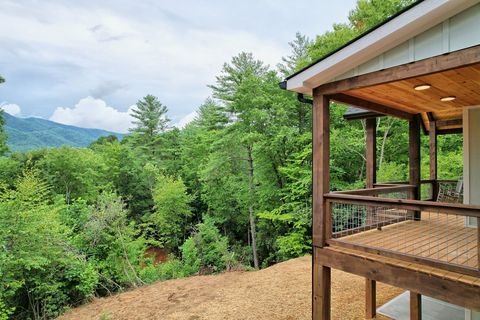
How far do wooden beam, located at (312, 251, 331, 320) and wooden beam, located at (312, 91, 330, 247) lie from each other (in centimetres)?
32

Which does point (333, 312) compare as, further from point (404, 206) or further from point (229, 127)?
point (229, 127)

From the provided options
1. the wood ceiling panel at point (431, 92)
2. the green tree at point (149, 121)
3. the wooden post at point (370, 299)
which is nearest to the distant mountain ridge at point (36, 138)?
the green tree at point (149, 121)

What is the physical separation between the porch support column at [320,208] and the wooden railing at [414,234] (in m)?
0.09

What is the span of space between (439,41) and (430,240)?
273cm

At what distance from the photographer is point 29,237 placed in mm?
9359

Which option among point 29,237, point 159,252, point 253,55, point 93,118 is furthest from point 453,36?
point 93,118

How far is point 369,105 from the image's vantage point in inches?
200

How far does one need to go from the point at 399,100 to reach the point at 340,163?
33.6 ft

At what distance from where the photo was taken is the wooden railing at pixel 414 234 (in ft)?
Result: 10.1

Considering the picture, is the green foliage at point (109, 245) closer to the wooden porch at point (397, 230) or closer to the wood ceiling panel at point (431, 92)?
the wooden porch at point (397, 230)

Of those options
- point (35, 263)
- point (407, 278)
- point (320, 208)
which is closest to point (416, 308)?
point (407, 278)

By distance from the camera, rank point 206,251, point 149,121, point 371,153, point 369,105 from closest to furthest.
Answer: point 369,105
point 371,153
point 206,251
point 149,121

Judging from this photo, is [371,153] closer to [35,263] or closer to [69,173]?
[35,263]

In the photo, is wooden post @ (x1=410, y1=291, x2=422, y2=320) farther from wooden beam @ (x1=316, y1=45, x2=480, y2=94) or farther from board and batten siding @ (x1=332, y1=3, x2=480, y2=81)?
board and batten siding @ (x1=332, y1=3, x2=480, y2=81)
